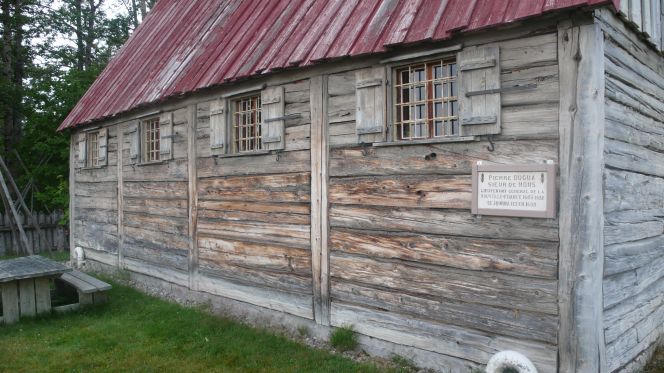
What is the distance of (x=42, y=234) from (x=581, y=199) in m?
16.3

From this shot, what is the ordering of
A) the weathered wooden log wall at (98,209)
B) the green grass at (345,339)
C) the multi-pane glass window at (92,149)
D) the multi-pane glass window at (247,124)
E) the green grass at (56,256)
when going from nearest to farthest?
the green grass at (345,339) < the multi-pane glass window at (247,124) < the weathered wooden log wall at (98,209) < the multi-pane glass window at (92,149) < the green grass at (56,256)

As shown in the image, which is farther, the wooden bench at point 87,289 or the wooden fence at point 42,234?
the wooden fence at point 42,234

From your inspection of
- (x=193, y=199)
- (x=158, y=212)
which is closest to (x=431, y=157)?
Result: (x=193, y=199)

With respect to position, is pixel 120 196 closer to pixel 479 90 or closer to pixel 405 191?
pixel 405 191

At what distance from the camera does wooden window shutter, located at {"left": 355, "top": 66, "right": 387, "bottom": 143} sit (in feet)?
18.0

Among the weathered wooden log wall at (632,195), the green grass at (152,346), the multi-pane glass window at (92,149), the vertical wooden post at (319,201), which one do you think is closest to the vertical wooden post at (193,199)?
the green grass at (152,346)

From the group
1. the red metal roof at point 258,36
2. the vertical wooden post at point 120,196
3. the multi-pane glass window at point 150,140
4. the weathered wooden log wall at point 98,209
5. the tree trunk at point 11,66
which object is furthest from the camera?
the tree trunk at point 11,66

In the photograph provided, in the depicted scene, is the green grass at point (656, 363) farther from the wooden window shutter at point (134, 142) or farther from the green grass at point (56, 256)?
the green grass at point (56, 256)

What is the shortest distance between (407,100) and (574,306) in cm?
256

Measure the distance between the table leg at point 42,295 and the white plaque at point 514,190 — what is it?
6528 mm

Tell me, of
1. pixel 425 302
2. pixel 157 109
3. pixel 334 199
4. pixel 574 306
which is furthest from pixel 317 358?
pixel 157 109

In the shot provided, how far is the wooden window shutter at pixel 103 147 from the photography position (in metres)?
11.3

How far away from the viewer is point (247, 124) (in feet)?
24.7

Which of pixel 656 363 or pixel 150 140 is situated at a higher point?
pixel 150 140
